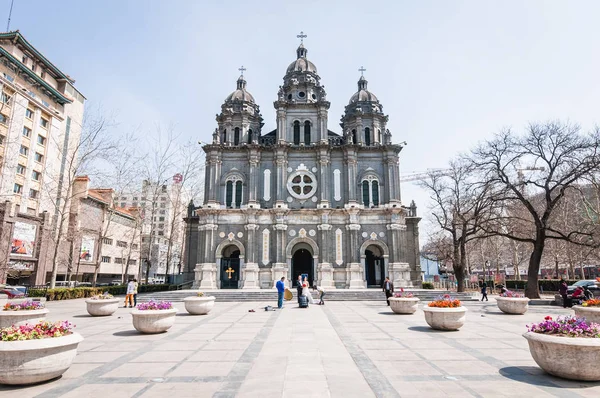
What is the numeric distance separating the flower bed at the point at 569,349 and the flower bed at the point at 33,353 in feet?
30.1

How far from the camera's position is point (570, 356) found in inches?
278

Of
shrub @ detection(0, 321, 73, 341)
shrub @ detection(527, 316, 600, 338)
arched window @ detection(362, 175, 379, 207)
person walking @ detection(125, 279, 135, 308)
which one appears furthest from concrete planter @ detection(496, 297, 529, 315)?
person walking @ detection(125, 279, 135, 308)

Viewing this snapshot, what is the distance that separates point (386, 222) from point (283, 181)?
34.2 ft

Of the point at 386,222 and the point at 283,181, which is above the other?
the point at 283,181

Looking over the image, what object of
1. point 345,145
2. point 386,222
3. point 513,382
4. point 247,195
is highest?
point 345,145

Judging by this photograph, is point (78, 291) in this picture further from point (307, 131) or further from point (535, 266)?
point (535, 266)

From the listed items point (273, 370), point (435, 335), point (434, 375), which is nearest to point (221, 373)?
point (273, 370)

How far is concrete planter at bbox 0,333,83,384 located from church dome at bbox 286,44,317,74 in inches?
1441

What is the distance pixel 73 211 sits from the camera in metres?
46.1

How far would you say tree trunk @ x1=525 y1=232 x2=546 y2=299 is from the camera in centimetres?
2489

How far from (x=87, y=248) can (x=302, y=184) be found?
112ft

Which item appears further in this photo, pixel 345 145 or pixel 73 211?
pixel 73 211

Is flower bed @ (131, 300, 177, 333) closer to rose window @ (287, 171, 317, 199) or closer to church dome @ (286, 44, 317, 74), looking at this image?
rose window @ (287, 171, 317, 199)

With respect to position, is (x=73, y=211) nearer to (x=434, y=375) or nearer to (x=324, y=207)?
(x=324, y=207)
